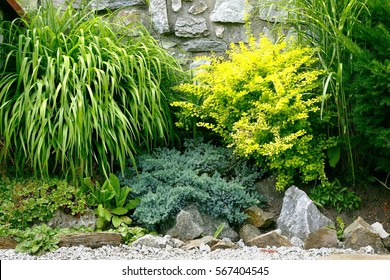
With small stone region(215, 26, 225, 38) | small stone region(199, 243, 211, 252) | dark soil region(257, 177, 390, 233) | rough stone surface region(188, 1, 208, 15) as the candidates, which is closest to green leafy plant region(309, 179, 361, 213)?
dark soil region(257, 177, 390, 233)

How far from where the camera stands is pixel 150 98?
223 inches

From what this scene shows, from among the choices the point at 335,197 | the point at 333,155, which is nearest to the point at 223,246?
the point at 335,197

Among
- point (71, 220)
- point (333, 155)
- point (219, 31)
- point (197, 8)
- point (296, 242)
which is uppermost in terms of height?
point (197, 8)

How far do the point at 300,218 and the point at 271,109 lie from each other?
0.89 meters

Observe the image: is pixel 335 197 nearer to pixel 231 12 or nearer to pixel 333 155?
pixel 333 155

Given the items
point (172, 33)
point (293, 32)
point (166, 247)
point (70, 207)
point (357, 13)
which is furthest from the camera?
point (172, 33)

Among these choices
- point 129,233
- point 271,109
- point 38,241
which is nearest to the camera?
point 38,241

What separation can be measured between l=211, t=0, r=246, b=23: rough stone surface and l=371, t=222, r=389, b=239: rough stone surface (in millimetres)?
2649

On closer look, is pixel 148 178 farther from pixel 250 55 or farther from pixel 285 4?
pixel 285 4

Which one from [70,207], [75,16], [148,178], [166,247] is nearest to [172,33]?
[75,16]

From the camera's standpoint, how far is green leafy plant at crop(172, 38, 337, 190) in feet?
17.7

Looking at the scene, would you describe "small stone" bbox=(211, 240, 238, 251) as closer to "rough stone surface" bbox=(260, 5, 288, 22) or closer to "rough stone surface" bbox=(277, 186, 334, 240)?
"rough stone surface" bbox=(277, 186, 334, 240)

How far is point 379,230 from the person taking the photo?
4961 mm

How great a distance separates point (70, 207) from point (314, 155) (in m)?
1.99
